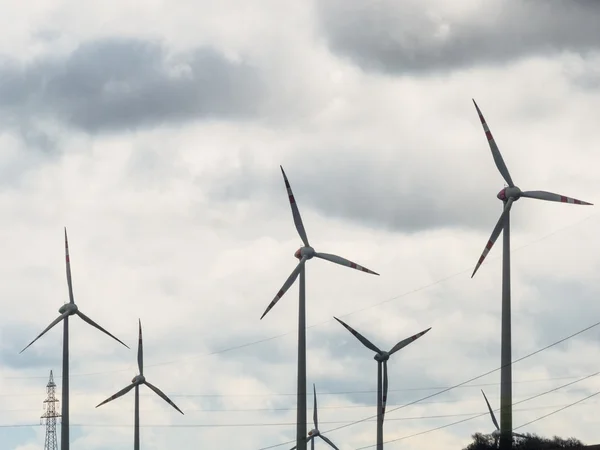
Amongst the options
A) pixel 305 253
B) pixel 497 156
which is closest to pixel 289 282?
pixel 305 253

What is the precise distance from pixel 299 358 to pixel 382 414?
35.1m

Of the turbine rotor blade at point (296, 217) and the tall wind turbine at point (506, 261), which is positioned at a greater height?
the turbine rotor blade at point (296, 217)

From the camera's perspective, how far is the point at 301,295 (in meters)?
168

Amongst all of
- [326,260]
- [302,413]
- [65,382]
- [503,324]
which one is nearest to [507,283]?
[503,324]

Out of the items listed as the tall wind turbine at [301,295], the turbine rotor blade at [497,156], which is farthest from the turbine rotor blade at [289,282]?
the turbine rotor blade at [497,156]

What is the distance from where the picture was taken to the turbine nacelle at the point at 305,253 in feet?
581

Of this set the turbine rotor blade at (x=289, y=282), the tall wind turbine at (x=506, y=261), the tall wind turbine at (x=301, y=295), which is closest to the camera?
the tall wind turbine at (x=506, y=261)

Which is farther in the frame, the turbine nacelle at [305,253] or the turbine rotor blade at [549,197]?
the turbine nacelle at [305,253]

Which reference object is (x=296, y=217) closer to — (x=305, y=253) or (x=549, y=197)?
(x=305, y=253)

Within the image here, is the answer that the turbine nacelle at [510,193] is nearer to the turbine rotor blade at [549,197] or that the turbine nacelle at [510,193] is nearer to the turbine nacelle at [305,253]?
the turbine rotor blade at [549,197]

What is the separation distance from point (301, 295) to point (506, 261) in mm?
30132

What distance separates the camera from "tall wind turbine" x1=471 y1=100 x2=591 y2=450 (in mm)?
138000

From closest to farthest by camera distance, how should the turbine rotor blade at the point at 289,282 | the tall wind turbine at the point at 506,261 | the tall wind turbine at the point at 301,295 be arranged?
1. the tall wind turbine at the point at 506,261
2. the tall wind turbine at the point at 301,295
3. the turbine rotor blade at the point at 289,282

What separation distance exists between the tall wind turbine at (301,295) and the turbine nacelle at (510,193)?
651 inches
